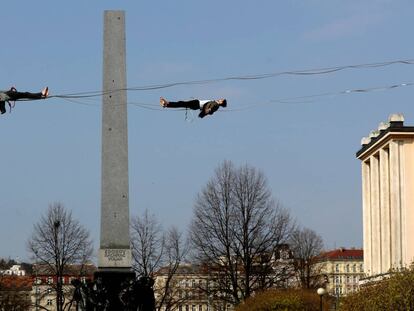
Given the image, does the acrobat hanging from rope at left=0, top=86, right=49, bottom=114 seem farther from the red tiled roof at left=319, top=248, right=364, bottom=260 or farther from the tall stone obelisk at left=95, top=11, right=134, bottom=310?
the red tiled roof at left=319, top=248, right=364, bottom=260

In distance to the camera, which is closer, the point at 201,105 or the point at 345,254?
the point at 201,105

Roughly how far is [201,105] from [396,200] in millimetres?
49479

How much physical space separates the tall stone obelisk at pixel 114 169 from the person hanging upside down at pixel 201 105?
299cm

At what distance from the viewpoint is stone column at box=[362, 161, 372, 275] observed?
7662cm

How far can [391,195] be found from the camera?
67.9m

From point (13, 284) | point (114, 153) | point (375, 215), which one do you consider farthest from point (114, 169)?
point (13, 284)

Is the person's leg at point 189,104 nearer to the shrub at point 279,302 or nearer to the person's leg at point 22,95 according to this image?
the person's leg at point 22,95

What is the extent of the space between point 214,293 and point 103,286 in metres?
36.8

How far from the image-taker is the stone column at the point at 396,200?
66562mm

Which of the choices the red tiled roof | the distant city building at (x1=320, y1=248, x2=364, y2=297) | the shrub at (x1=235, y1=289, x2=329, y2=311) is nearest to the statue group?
the shrub at (x1=235, y1=289, x2=329, y2=311)

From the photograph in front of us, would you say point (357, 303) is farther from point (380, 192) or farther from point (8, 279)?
point (8, 279)

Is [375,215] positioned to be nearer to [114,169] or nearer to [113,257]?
[114,169]

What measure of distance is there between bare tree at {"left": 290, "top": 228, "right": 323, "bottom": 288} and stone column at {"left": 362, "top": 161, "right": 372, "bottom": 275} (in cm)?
464

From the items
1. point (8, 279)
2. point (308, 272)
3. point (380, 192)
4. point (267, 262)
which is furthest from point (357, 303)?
point (8, 279)
